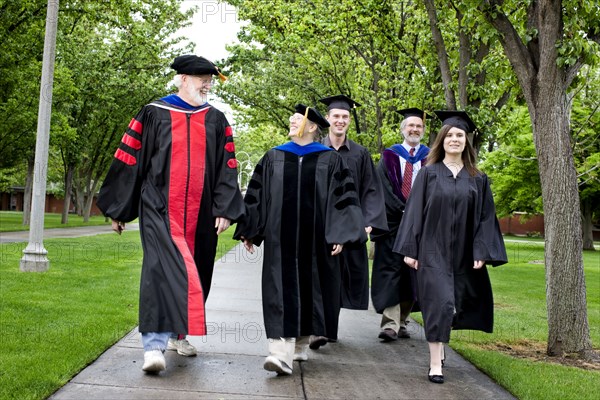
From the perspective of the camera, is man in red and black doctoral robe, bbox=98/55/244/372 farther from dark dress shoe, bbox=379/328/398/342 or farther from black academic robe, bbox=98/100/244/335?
dark dress shoe, bbox=379/328/398/342

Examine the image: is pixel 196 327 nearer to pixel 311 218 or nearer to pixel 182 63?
pixel 311 218

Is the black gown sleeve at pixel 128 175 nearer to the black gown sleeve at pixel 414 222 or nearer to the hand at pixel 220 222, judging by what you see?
the hand at pixel 220 222

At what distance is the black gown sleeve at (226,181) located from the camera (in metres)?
5.30

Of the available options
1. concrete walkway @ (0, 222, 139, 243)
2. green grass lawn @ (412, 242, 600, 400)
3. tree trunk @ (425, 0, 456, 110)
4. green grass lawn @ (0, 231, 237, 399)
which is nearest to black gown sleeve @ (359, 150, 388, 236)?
green grass lawn @ (412, 242, 600, 400)

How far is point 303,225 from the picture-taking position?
5590mm

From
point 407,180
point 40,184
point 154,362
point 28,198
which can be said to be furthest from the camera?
point 28,198

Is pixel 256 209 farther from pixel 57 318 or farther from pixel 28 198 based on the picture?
pixel 28 198

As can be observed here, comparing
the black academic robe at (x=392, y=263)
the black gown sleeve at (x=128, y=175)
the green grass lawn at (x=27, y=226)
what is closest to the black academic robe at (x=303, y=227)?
the black gown sleeve at (x=128, y=175)

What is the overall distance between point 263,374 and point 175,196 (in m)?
1.44

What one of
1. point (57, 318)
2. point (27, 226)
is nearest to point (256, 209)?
point (57, 318)

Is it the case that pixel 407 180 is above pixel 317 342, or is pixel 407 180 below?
above

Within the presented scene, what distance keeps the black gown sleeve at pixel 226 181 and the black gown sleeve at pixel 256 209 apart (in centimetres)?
13

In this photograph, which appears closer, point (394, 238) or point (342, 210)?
point (342, 210)

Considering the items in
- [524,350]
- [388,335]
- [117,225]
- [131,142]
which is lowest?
[524,350]
